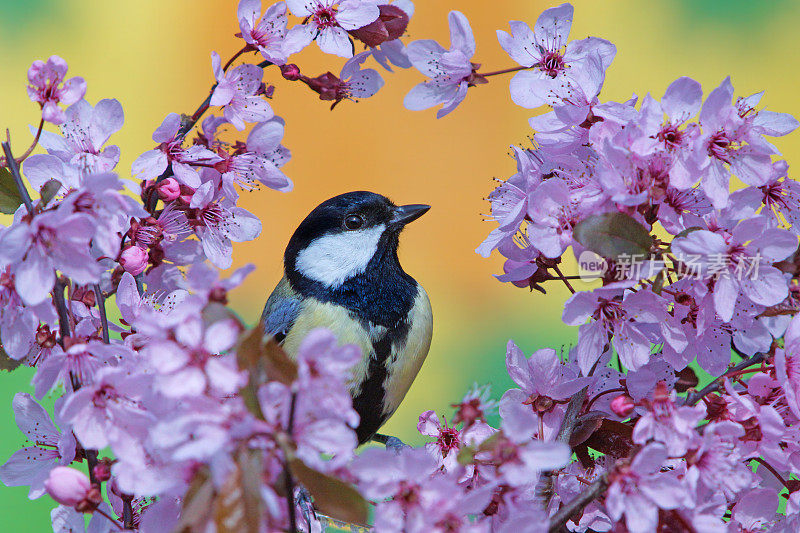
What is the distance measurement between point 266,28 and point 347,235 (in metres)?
0.46

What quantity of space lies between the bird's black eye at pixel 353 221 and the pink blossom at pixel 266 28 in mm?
434

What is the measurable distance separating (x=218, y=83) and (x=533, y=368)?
409 millimetres

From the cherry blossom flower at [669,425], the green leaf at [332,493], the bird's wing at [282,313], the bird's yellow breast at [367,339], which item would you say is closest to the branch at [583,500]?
the cherry blossom flower at [669,425]

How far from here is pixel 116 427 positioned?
1.73 ft

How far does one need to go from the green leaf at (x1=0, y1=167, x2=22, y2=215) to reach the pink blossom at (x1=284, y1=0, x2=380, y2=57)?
297mm

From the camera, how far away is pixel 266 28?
2.66ft

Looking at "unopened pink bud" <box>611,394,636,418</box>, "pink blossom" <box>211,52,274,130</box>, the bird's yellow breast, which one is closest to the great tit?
the bird's yellow breast

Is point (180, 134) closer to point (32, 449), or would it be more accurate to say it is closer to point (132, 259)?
point (132, 259)

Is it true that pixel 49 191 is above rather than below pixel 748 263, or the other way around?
above

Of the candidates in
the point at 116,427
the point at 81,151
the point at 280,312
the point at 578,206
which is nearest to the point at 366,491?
the point at 116,427

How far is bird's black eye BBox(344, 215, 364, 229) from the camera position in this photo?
4.03ft

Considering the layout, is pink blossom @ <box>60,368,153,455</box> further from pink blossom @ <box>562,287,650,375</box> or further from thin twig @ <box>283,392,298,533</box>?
pink blossom @ <box>562,287,650,375</box>

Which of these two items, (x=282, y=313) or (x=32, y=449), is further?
(x=282, y=313)

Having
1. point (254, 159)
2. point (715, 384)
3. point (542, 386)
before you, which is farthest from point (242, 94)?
point (715, 384)
